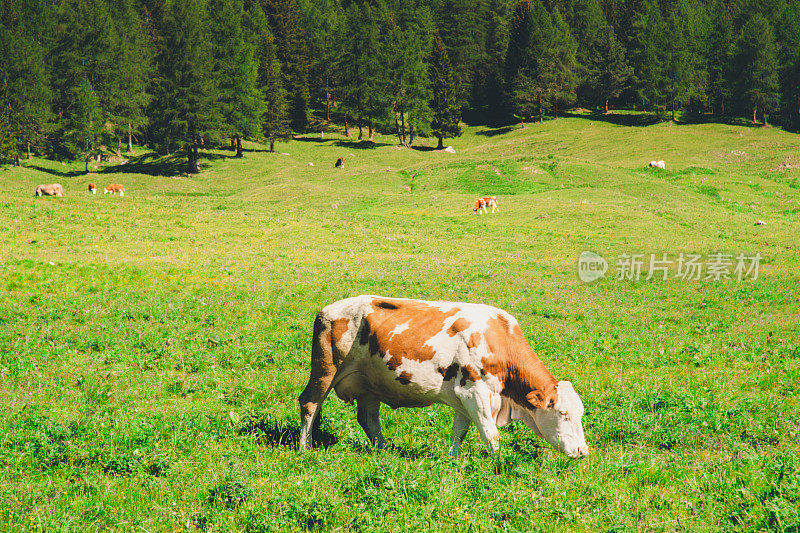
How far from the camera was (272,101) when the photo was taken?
83.7 m

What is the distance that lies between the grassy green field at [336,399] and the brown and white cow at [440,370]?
0.46 meters

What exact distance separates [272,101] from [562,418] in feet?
278

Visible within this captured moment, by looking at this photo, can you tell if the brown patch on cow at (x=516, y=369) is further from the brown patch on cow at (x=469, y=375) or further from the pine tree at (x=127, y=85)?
the pine tree at (x=127, y=85)

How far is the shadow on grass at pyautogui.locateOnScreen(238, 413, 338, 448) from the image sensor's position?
787 cm

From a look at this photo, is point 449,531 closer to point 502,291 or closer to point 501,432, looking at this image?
point 501,432

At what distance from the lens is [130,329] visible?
13969 mm

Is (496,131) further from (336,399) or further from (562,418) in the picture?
(562,418)

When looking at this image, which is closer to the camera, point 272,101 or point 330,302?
point 330,302

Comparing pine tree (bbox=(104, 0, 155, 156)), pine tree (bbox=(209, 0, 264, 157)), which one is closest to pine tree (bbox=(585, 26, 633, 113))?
pine tree (bbox=(209, 0, 264, 157))

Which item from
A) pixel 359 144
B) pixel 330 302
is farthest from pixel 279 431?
pixel 359 144

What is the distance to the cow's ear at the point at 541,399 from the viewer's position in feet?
22.4

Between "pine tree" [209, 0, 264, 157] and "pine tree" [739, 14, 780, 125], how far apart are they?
8210 centimetres

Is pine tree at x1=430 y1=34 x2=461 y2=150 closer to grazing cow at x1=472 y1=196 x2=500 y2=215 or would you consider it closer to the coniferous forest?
the coniferous forest

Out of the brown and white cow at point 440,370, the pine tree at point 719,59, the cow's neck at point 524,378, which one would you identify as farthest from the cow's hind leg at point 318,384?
the pine tree at point 719,59
